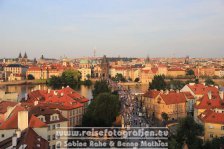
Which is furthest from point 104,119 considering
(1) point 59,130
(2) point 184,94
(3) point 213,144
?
(2) point 184,94

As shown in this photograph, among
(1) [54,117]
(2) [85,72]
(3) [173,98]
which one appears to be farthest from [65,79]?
(1) [54,117]

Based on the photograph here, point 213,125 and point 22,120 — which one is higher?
point 22,120

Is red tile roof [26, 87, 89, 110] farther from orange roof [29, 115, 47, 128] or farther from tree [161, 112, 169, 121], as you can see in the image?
orange roof [29, 115, 47, 128]

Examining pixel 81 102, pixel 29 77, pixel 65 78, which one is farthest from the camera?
pixel 29 77

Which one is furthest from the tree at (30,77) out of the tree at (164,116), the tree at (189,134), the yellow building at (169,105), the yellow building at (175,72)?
the tree at (189,134)

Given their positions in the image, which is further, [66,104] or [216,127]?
[66,104]

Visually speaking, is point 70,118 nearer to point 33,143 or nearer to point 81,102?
point 81,102

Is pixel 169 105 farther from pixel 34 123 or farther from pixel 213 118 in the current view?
pixel 34 123

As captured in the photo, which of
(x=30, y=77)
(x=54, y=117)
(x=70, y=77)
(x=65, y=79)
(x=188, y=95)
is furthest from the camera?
(x=30, y=77)
